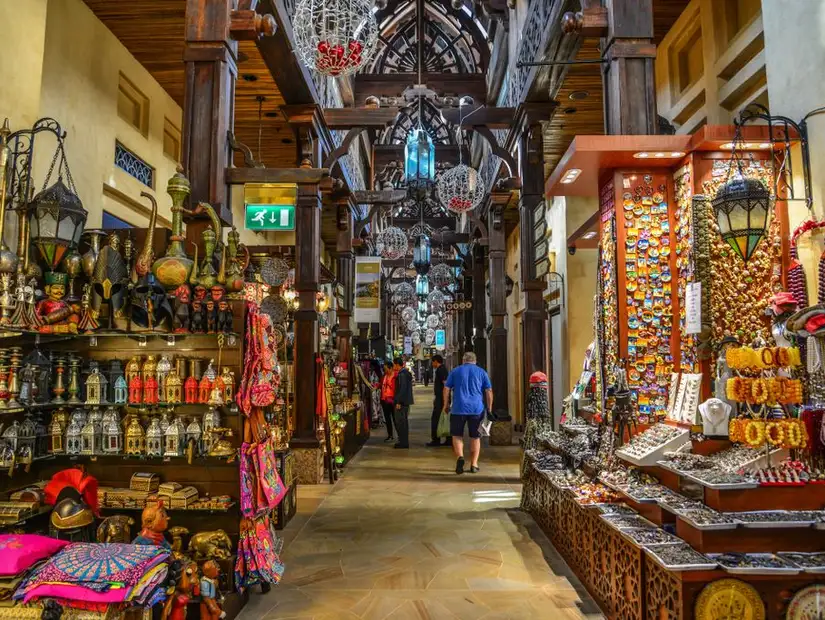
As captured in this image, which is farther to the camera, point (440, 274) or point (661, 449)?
point (440, 274)

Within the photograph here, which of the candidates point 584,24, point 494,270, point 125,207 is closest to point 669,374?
point 584,24

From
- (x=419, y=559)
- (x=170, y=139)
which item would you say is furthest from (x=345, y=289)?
(x=419, y=559)

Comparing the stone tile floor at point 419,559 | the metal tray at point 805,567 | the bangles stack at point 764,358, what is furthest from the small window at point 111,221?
the metal tray at point 805,567

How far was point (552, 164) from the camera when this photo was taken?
10.6 m

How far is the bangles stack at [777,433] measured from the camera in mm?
3137

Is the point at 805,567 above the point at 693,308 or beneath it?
beneath

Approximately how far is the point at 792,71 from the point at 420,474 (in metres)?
6.49

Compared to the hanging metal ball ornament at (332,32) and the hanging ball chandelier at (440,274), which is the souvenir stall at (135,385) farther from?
the hanging ball chandelier at (440,274)

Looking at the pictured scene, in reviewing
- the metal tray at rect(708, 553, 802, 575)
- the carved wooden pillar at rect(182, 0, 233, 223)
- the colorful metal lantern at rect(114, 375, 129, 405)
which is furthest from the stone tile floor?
the carved wooden pillar at rect(182, 0, 233, 223)

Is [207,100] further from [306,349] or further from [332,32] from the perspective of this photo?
[306,349]

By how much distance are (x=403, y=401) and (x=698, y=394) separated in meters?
7.36

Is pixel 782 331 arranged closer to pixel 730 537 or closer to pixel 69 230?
pixel 730 537

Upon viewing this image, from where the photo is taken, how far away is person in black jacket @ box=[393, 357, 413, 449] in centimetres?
1088

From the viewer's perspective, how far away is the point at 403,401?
36.1ft
